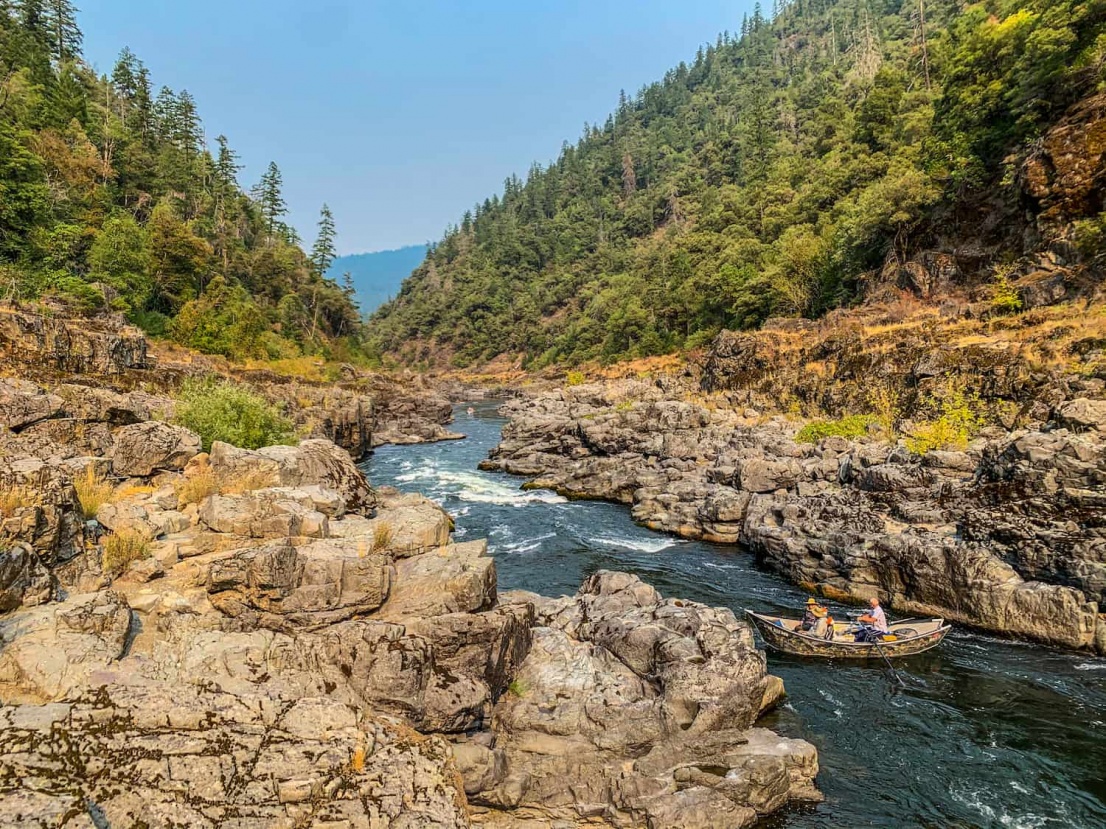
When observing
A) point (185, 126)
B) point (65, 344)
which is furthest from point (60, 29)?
point (65, 344)

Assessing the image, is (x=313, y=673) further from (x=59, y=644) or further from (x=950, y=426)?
(x=950, y=426)

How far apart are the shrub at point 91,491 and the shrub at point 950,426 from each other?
3212 centimetres

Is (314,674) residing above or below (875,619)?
above

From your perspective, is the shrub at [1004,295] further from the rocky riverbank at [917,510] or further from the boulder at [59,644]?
the boulder at [59,644]

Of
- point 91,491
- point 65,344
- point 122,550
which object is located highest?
point 65,344

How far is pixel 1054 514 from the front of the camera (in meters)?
18.4

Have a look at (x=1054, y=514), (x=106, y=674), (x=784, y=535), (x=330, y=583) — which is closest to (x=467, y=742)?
(x=330, y=583)

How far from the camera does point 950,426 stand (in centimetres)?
3072

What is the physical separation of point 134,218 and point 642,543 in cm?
6968

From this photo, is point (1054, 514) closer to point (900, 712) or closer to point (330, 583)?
point (900, 712)

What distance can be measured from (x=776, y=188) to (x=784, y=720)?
298 feet

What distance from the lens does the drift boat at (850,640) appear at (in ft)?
54.4

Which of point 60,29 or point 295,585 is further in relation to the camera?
point 60,29

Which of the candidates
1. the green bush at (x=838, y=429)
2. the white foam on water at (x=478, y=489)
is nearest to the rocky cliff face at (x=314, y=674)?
the white foam on water at (x=478, y=489)
